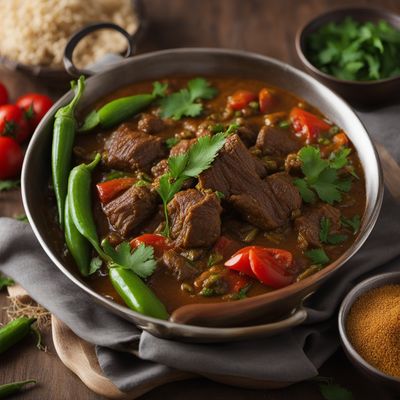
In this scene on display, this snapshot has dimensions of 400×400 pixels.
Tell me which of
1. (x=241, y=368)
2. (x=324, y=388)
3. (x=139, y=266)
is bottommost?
(x=324, y=388)

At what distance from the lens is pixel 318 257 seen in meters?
5.04

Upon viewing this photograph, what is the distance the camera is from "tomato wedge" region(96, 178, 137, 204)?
5480 mm

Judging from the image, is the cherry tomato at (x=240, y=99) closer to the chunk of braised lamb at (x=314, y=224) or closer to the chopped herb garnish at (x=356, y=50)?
the chopped herb garnish at (x=356, y=50)

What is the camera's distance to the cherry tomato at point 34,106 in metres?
7.04

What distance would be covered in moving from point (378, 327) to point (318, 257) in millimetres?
626

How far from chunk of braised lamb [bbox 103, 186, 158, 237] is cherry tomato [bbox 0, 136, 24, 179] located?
1.68 metres

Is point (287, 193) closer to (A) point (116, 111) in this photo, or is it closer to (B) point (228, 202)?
(B) point (228, 202)

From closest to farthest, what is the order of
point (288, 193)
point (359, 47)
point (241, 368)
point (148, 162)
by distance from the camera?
point (241, 368)
point (288, 193)
point (148, 162)
point (359, 47)

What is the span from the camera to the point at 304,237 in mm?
5121

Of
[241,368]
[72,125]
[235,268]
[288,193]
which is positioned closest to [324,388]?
[241,368]

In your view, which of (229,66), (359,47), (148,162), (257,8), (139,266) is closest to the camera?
(139,266)

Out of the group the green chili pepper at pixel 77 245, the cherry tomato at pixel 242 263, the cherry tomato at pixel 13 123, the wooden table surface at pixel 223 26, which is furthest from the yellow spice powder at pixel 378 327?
the cherry tomato at pixel 13 123

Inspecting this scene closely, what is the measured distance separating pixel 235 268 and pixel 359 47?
332 cm

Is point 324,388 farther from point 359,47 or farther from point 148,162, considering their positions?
point 359,47
